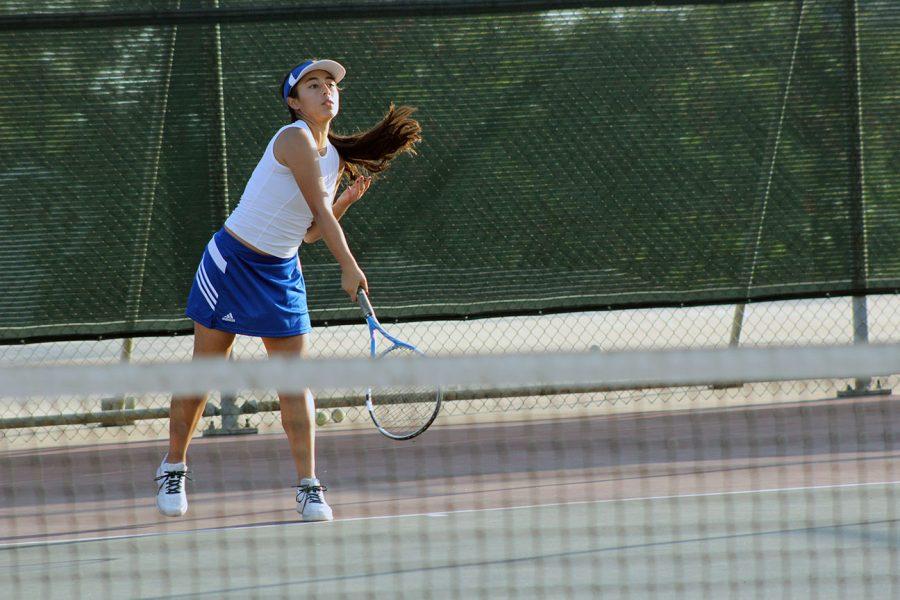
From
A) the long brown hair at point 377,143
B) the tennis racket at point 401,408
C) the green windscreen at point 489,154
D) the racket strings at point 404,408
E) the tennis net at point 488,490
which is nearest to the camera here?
the tennis net at point 488,490

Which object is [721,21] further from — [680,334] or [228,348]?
[680,334]

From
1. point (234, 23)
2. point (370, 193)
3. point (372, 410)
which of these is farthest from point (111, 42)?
point (372, 410)

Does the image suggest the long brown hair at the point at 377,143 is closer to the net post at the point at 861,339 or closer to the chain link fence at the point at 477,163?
the chain link fence at the point at 477,163

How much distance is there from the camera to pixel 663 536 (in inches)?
178

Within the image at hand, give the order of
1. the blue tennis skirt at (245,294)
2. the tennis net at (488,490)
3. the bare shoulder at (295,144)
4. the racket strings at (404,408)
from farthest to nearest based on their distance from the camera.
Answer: the racket strings at (404,408) < the blue tennis skirt at (245,294) < the bare shoulder at (295,144) < the tennis net at (488,490)

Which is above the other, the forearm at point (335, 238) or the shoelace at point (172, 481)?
the forearm at point (335, 238)

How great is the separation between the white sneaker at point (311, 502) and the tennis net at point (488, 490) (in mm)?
49

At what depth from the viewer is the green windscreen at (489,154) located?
6793 millimetres

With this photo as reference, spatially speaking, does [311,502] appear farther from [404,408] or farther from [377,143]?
[377,143]

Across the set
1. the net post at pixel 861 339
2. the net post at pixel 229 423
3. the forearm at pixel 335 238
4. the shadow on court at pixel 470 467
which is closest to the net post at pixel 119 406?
the shadow on court at pixel 470 467

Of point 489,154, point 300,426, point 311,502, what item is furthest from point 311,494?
point 489,154

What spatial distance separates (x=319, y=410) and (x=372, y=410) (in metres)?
1.66

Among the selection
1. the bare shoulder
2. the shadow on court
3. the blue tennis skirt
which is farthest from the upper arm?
the shadow on court

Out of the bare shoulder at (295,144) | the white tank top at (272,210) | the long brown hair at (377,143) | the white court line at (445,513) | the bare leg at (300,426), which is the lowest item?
the white court line at (445,513)
